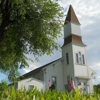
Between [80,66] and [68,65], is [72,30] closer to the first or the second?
[68,65]

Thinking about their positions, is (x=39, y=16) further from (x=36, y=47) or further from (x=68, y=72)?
(x=68, y=72)

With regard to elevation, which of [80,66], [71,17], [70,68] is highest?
[71,17]

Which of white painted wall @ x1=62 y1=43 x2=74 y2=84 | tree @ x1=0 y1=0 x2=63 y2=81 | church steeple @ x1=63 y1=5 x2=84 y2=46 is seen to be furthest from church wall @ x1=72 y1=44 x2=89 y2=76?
tree @ x1=0 y1=0 x2=63 y2=81

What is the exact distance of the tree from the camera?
17078mm

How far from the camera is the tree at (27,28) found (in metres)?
17.1

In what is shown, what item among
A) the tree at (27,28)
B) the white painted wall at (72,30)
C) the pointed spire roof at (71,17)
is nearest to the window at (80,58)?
the white painted wall at (72,30)

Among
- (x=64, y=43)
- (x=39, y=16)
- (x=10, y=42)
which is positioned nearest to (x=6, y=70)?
(x=10, y=42)

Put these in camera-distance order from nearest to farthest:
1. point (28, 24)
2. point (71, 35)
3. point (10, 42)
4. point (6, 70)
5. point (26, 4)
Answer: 1. point (26, 4)
2. point (28, 24)
3. point (10, 42)
4. point (6, 70)
5. point (71, 35)

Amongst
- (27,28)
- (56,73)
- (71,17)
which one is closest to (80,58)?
(56,73)

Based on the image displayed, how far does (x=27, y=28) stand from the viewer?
18.5 meters

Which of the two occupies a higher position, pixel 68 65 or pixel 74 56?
pixel 74 56

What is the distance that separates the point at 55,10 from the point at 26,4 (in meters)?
3.00

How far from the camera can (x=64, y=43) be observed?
36.6 meters

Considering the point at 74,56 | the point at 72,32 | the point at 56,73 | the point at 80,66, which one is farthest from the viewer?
the point at 72,32
